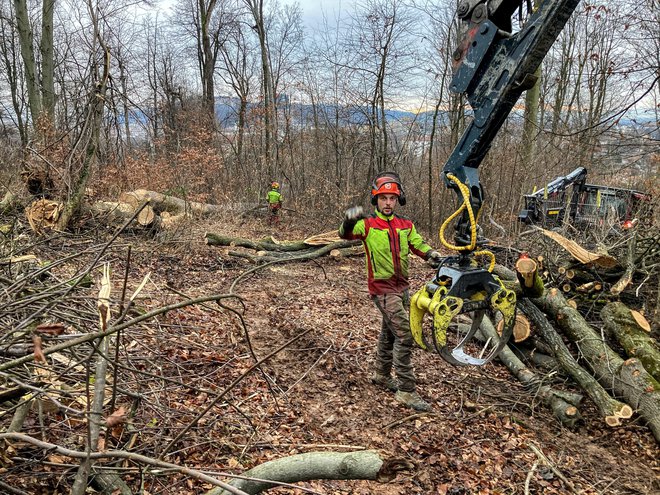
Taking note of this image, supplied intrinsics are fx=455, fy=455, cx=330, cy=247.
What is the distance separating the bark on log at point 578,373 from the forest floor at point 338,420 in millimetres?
145

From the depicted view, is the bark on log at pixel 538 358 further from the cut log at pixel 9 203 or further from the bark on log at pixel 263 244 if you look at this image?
the cut log at pixel 9 203

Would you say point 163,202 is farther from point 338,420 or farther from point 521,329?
point 521,329

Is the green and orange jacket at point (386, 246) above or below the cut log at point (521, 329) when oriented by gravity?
above

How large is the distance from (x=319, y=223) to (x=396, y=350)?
9.44 m

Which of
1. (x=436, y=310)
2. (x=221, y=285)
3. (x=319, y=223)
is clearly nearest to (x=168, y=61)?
(x=319, y=223)

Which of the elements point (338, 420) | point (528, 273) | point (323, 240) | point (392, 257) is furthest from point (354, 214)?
point (323, 240)

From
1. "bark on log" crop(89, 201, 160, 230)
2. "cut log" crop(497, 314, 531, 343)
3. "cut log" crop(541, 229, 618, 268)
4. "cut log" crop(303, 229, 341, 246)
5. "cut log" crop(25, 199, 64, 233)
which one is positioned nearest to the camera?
"cut log" crop(497, 314, 531, 343)

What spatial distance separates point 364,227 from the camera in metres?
4.25

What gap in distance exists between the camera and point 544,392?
4691 millimetres

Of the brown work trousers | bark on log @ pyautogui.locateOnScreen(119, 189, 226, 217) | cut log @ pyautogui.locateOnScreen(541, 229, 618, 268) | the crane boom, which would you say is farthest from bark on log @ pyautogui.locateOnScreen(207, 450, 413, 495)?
bark on log @ pyautogui.locateOnScreen(119, 189, 226, 217)

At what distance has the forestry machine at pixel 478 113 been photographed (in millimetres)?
2916

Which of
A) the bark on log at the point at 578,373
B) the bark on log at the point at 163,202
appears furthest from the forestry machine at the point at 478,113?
the bark on log at the point at 163,202

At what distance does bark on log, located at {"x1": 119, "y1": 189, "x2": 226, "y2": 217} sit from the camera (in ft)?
34.9

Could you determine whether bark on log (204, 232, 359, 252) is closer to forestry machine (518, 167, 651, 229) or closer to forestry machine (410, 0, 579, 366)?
forestry machine (518, 167, 651, 229)
